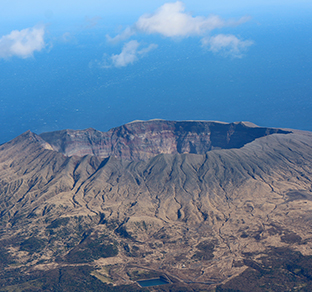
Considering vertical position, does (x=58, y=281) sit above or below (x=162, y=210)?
below

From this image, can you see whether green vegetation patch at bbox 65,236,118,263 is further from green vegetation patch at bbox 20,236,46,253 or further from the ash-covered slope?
green vegetation patch at bbox 20,236,46,253

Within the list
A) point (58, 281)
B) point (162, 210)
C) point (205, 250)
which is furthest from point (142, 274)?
point (162, 210)

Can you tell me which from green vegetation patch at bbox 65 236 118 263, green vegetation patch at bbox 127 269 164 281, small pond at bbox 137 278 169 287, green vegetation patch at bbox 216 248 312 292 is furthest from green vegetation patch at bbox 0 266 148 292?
green vegetation patch at bbox 216 248 312 292

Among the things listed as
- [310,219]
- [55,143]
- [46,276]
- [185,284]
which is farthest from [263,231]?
[55,143]

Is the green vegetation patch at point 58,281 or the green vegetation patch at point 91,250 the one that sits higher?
the green vegetation patch at point 91,250

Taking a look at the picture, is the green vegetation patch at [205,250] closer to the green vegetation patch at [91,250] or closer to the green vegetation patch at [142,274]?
the green vegetation patch at [142,274]

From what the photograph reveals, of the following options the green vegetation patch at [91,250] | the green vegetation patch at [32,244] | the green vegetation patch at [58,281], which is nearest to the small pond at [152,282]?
the green vegetation patch at [58,281]

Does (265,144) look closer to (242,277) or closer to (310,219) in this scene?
(310,219)

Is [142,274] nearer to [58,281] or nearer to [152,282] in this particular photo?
[152,282]

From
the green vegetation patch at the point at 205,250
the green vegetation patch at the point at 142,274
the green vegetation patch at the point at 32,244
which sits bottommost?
the green vegetation patch at the point at 142,274
